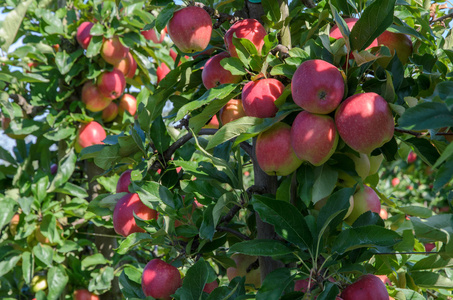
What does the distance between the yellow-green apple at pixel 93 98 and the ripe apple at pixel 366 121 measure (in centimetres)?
127

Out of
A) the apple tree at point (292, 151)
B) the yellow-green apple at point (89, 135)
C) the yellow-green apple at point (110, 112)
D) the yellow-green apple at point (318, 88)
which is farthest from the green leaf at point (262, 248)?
the yellow-green apple at point (110, 112)

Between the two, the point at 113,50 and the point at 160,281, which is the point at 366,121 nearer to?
the point at 160,281

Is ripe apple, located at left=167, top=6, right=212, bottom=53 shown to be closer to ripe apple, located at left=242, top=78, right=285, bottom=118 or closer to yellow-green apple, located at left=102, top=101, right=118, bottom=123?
ripe apple, located at left=242, top=78, right=285, bottom=118

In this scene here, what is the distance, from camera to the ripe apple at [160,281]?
87 centimetres

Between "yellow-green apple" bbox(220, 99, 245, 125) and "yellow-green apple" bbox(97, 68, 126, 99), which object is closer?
"yellow-green apple" bbox(220, 99, 245, 125)

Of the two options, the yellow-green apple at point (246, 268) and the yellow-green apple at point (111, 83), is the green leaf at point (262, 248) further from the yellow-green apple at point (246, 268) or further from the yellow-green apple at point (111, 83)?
the yellow-green apple at point (111, 83)

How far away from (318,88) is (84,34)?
4.15ft

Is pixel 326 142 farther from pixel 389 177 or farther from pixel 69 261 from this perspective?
pixel 389 177

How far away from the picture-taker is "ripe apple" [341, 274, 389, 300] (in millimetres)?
693

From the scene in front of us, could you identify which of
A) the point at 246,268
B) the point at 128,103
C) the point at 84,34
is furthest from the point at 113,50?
the point at 246,268

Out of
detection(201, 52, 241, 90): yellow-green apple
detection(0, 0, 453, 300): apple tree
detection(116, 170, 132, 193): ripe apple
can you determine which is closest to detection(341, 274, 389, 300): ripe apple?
detection(0, 0, 453, 300): apple tree

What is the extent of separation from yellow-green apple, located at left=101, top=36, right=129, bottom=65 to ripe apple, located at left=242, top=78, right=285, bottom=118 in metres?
1.02

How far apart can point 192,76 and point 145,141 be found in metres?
0.18

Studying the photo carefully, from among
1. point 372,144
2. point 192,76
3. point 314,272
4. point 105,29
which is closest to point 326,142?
point 372,144
